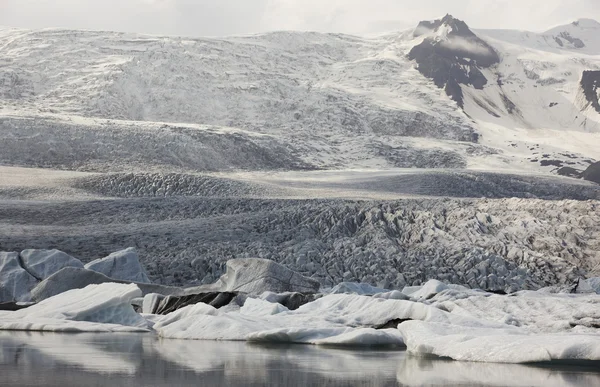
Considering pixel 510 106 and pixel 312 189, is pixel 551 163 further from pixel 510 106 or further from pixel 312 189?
pixel 312 189

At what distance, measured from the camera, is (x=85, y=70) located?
7206 cm

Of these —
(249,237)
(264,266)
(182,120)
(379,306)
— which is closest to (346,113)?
(182,120)

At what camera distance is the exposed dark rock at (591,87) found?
79.0 meters

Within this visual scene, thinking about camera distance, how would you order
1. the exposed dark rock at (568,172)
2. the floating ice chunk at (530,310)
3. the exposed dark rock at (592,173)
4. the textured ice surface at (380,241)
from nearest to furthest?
the floating ice chunk at (530,310) → the textured ice surface at (380,241) → the exposed dark rock at (592,173) → the exposed dark rock at (568,172)

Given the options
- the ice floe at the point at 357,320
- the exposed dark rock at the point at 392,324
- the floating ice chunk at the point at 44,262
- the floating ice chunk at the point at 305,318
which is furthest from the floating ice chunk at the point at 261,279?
the exposed dark rock at the point at 392,324

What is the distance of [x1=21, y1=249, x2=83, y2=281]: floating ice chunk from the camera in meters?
13.3

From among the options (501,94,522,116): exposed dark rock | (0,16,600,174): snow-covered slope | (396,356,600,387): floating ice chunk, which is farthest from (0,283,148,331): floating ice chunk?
(501,94,522,116): exposed dark rock

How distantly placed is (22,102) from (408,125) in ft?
97.6

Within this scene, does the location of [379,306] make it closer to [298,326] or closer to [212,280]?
[298,326]

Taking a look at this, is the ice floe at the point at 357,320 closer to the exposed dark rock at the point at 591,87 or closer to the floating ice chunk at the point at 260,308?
the floating ice chunk at the point at 260,308

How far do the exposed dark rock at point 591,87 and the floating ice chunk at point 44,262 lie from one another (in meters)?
72.2

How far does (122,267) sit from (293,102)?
58055 millimetres

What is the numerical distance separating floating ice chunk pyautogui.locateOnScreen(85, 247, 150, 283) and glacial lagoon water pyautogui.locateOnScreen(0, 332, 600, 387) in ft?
22.3

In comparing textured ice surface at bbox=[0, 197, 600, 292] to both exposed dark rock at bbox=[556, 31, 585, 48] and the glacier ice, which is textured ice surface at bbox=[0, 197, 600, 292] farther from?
exposed dark rock at bbox=[556, 31, 585, 48]
